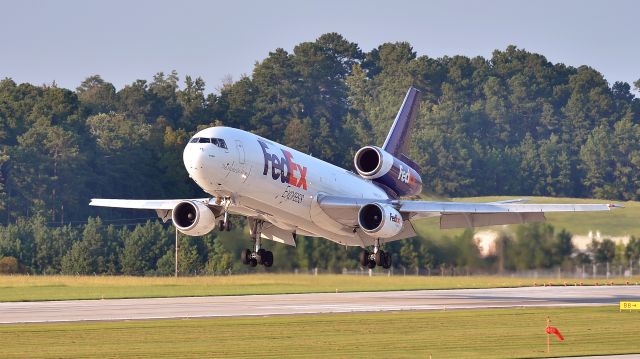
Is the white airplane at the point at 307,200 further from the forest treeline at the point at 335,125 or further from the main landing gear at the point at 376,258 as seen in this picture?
the forest treeline at the point at 335,125

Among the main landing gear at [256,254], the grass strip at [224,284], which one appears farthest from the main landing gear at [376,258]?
the grass strip at [224,284]

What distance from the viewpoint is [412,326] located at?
47438mm

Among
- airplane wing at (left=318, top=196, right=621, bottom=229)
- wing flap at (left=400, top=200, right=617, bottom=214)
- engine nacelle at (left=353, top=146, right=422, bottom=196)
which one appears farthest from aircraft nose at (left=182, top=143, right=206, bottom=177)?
wing flap at (left=400, top=200, right=617, bottom=214)

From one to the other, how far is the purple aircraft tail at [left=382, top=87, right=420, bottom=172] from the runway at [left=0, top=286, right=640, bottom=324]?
729 centimetres

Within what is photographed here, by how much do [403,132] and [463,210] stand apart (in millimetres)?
7771

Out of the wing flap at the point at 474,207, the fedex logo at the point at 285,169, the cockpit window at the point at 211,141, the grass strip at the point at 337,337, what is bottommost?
the grass strip at the point at 337,337

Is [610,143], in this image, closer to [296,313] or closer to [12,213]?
[12,213]

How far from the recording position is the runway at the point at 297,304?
52562mm

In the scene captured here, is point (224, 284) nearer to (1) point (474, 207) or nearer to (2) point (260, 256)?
(2) point (260, 256)

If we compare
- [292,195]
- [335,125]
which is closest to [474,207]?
[292,195]

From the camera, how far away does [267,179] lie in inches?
2031

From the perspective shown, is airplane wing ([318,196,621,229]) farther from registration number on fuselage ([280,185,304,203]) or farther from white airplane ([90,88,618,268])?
registration number on fuselage ([280,185,304,203])

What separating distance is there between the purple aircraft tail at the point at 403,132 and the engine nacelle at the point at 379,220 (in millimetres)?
8322

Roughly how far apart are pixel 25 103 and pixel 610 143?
233ft
